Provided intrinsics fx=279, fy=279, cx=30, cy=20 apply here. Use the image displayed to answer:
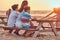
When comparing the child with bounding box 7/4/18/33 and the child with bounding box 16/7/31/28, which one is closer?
the child with bounding box 16/7/31/28

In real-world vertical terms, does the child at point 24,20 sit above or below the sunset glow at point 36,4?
above

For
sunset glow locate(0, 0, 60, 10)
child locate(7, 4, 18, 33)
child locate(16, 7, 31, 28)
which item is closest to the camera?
child locate(16, 7, 31, 28)

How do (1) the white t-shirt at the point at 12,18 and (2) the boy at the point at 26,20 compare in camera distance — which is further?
(1) the white t-shirt at the point at 12,18

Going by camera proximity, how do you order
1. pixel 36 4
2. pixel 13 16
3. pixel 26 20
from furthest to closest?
pixel 36 4
pixel 13 16
pixel 26 20

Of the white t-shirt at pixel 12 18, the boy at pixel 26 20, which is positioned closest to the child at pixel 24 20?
the boy at pixel 26 20

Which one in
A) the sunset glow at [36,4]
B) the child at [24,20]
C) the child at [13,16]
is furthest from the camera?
the sunset glow at [36,4]

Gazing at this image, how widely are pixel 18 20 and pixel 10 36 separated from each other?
22.9 inches

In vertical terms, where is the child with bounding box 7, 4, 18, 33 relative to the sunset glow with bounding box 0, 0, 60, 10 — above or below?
above

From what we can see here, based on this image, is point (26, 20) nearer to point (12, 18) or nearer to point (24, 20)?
point (24, 20)

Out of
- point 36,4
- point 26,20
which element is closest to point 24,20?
point 26,20

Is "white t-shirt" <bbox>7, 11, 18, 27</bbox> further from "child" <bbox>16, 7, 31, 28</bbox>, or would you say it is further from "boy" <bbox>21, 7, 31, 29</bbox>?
"boy" <bbox>21, 7, 31, 29</bbox>

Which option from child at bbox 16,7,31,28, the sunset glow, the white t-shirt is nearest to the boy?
child at bbox 16,7,31,28

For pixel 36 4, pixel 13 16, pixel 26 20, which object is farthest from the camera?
pixel 36 4

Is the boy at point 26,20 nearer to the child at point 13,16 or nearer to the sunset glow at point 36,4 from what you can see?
the child at point 13,16
